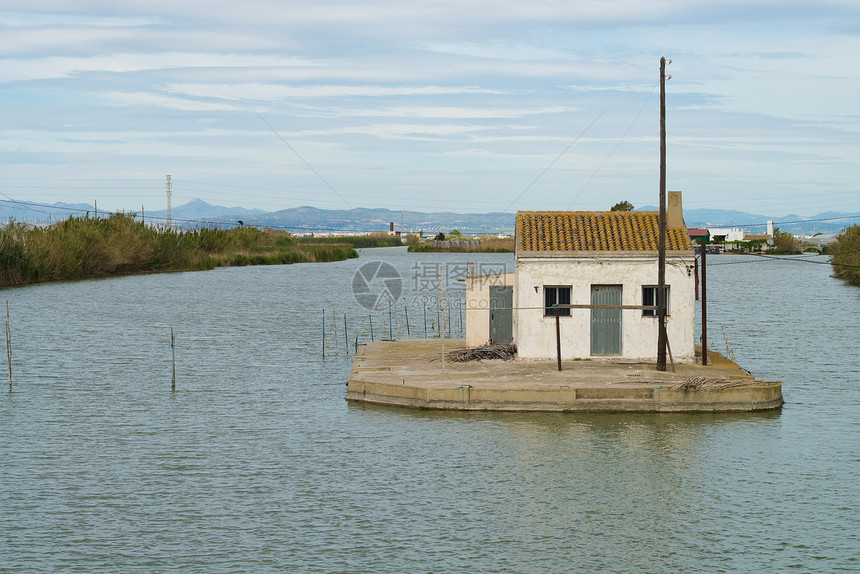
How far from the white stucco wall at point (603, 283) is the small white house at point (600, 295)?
3 cm

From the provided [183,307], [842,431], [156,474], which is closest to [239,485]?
[156,474]

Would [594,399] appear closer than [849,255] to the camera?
Yes

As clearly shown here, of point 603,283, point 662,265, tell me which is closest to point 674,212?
point 662,265

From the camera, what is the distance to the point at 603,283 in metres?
27.5

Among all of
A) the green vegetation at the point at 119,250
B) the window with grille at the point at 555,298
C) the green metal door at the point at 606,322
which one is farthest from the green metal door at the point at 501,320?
the green vegetation at the point at 119,250

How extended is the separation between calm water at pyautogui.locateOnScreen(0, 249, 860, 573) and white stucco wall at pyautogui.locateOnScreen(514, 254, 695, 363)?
12.8 feet

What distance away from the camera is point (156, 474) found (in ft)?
67.0

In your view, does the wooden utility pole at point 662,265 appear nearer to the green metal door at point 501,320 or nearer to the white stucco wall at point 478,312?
the green metal door at point 501,320

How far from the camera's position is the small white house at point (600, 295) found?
2744cm

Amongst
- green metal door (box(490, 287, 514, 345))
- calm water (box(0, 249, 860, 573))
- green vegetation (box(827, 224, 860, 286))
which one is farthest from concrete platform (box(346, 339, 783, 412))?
green vegetation (box(827, 224, 860, 286))

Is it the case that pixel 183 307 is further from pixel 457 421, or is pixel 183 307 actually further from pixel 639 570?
pixel 639 570

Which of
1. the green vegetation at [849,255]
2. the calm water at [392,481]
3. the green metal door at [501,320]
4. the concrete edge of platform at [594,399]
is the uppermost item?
the green vegetation at [849,255]

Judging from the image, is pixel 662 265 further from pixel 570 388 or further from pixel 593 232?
pixel 570 388

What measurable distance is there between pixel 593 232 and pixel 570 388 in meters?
6.50
